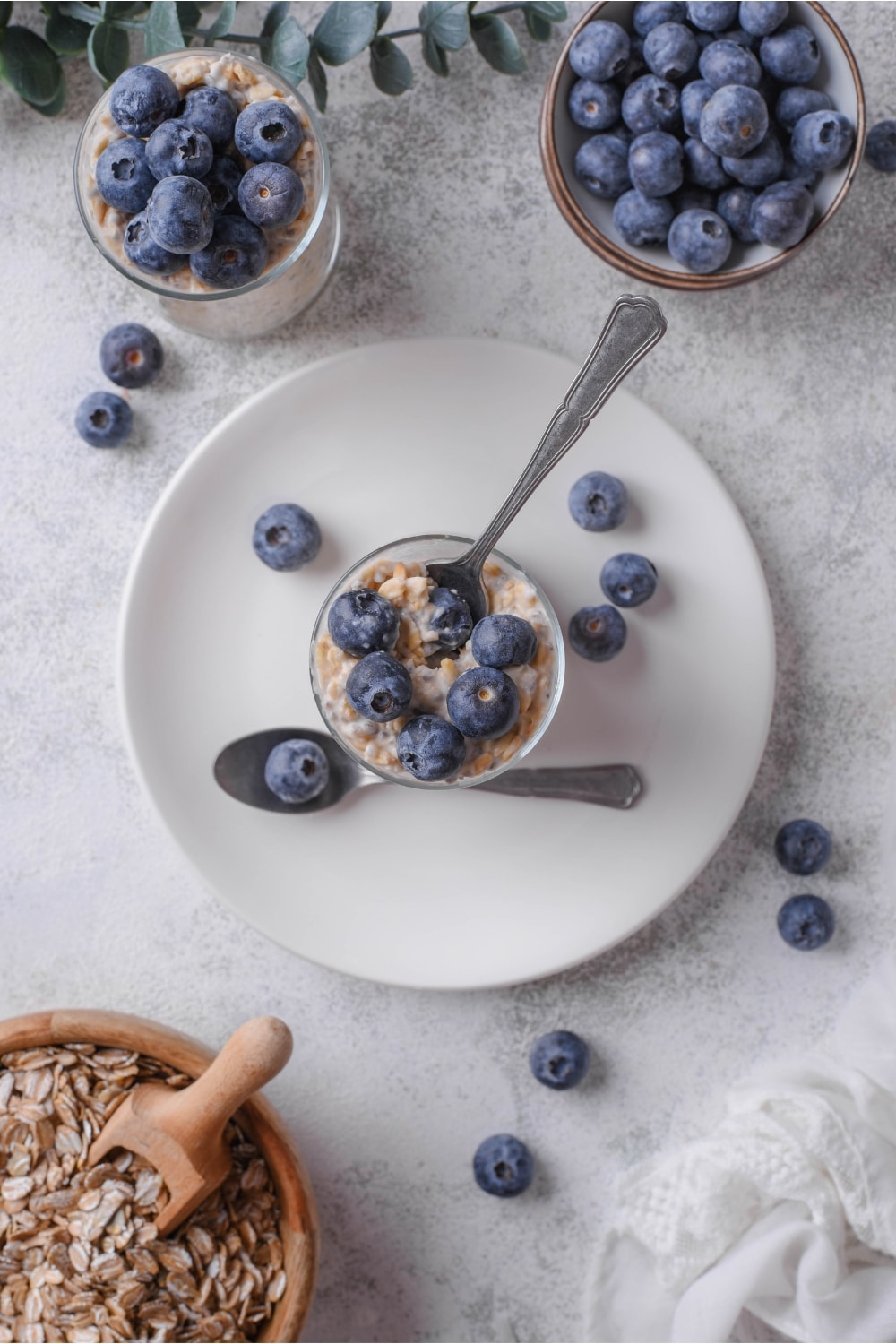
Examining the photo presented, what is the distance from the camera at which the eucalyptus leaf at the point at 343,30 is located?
139 centimetres

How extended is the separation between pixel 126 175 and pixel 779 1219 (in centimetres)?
159

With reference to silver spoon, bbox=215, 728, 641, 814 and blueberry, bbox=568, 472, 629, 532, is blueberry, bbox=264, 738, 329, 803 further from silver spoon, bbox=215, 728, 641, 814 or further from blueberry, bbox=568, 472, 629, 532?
blueberry, bbox=568, 472, 629, 532

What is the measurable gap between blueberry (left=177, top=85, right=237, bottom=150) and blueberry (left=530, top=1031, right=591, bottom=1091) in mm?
1233

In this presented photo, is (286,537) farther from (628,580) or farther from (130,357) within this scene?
(628,580)

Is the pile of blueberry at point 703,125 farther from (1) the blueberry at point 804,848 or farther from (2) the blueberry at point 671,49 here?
(1) the blueberry at point 804,848

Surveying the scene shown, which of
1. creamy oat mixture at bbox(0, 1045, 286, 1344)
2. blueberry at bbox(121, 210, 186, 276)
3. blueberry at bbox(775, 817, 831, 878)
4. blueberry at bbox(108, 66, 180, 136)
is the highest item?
blueberry at bbox(108, 66, 180, 136)

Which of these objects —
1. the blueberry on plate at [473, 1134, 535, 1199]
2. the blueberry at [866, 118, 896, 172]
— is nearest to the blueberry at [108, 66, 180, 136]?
the blueberry at [866, 118, 896, 172]

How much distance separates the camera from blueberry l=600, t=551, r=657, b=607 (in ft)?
4.65

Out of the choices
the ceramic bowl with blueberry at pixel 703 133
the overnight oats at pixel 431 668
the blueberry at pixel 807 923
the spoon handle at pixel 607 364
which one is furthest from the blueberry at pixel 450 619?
the blueberry at pixel 807 923

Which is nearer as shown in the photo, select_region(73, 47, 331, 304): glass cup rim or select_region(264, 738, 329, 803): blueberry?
select_region(73, 47, 331, 304): glass cup rim

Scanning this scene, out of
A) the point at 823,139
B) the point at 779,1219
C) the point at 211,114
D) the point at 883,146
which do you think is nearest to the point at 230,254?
the point at 211,114

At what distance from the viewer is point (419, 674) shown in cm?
119

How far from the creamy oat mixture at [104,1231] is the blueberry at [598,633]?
2.53 ft

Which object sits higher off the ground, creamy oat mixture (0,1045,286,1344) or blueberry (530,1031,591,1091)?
blueberry (530,1031,591,1091)
